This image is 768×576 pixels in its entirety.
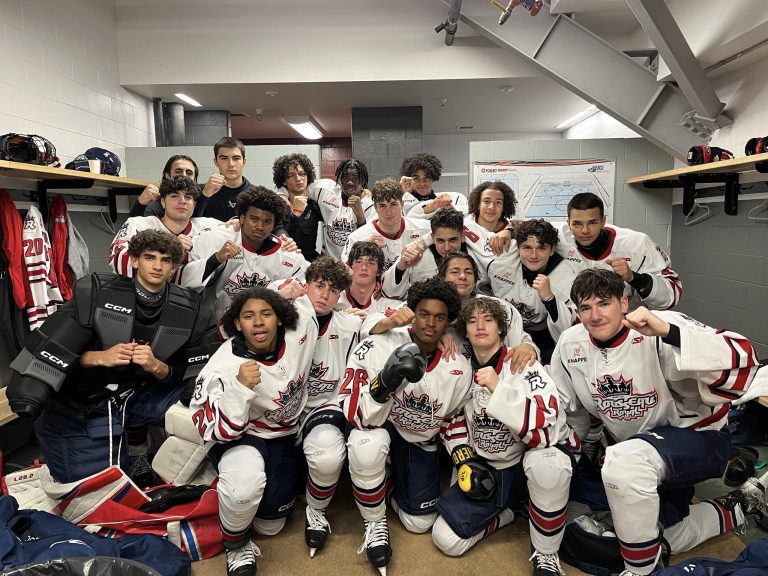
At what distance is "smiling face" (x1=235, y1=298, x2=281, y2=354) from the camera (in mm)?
2045

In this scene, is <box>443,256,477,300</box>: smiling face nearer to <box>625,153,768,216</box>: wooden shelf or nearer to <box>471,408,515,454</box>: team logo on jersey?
<box>471,408,515,454</box>: team logo on jersey

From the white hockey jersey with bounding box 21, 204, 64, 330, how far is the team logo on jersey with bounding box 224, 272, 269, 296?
1.11 metres

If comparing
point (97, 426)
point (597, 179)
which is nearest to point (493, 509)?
point (97, 426)

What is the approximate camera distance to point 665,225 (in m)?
4.46

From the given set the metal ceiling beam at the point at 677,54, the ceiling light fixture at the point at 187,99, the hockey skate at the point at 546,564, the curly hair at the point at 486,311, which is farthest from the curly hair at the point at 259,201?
the ceiling light fixture at the point at 187,99

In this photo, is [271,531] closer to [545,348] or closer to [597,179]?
[545,348]

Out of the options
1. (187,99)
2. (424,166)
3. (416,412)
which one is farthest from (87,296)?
(187,99)

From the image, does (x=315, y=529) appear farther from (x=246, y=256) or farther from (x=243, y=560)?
(x=246, y=256)

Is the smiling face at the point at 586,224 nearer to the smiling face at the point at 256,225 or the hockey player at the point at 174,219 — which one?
the smiling face at the point at 256,225

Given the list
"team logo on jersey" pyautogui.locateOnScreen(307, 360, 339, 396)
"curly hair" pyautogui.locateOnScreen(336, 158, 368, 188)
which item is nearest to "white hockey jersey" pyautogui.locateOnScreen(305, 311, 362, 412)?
"team logo on jersey" pyautogui.locateOnScreen(307, 360, 339, 396)

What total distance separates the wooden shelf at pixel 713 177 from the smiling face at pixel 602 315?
4.55 feet

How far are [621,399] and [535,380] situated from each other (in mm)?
347

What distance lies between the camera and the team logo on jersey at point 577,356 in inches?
81.1

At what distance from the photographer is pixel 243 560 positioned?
74.0 inches
